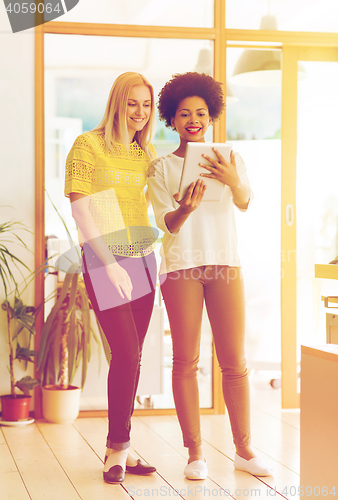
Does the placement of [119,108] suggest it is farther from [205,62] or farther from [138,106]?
[205,62]

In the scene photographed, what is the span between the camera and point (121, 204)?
1.93 m

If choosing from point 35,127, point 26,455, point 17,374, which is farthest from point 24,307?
point 35,127

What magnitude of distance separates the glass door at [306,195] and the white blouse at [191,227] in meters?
1.19

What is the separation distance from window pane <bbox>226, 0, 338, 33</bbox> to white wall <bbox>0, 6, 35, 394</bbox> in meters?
1.10

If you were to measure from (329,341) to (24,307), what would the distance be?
1.61 metres

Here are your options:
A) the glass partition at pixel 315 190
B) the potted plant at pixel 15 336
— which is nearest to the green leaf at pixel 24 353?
the potted plant at pixel 15 336

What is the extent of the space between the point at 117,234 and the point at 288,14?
1.85 metres

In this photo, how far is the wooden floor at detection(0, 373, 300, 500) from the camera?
A: 1833 millimetres

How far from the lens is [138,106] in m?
1.92

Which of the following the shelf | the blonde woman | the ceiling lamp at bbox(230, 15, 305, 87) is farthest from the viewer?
the ceiling lamp at bbox(230, 15, 305, 87)

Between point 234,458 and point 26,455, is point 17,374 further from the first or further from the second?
point 234,458

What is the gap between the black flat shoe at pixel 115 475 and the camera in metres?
1.88

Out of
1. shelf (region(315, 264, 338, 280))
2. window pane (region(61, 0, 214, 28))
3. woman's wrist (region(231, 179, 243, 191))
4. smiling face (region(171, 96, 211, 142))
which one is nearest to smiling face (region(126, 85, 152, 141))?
smiling face (region(171, 96, 211, 142))

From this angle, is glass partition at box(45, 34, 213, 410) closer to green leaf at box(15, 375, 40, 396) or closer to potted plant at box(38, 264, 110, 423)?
potted plant at box(38, 264, 110, 423)
